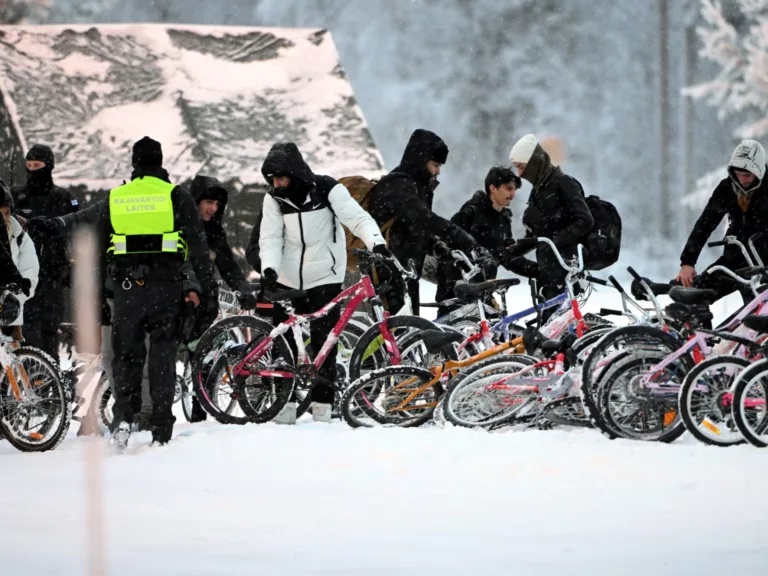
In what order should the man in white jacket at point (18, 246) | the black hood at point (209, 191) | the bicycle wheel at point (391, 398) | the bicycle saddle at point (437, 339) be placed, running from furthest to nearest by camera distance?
the black hood at point (209, 191), the man in white jacket at point (18, 246), the bicycle saddle at point (437, 339), the bicycle wheel at point (391, 398)

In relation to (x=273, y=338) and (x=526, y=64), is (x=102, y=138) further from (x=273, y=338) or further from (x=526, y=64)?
(x=526, y=64)

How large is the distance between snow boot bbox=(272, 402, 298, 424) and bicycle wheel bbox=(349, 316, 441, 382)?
38cm

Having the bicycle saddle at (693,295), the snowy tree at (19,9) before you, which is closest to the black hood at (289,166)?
the bicycle saddle at (693,295)

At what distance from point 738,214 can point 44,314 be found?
422 cm

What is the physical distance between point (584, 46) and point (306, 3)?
5.68 m

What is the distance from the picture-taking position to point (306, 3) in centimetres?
3594

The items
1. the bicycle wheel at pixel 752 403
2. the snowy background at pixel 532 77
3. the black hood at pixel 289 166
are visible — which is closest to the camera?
the bicycle wheel at pixel 752 403

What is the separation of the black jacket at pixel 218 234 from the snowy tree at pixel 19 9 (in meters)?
21.5

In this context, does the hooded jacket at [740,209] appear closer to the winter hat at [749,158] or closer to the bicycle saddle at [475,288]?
the winter hat at [749,158]

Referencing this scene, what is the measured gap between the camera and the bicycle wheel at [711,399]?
28.2 feet

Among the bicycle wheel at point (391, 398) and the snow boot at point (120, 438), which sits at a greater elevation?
the bicycle wheel at point (391, 398)

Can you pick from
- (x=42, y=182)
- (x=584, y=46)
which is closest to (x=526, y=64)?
(x=584, y=46)

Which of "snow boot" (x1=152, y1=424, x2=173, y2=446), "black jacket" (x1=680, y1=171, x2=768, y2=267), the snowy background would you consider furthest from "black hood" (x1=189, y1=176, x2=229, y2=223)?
the snowy background

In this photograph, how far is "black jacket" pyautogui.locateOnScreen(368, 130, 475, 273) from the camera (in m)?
10.9
